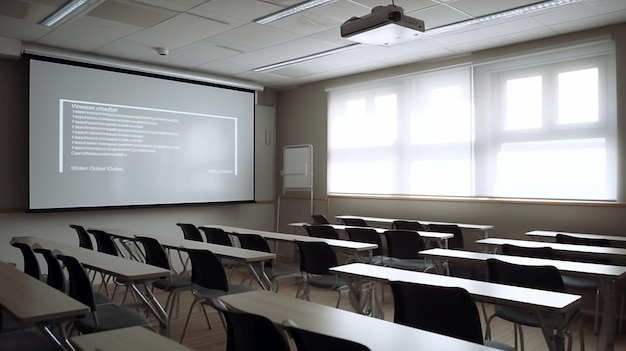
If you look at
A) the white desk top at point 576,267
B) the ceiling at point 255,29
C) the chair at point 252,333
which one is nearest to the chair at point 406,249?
the white desk top at point 576,267

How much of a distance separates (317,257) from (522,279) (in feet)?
5.74

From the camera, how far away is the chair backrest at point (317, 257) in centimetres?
433

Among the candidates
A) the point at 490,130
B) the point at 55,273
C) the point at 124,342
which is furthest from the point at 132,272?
the point at 490,130

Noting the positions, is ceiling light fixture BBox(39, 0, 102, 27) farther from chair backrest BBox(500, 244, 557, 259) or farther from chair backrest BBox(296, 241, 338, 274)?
chair backrest BBox(500, 244, 557, 259)

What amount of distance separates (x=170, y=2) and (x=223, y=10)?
20.0 inches

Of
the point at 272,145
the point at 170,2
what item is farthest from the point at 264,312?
the point at 272,145

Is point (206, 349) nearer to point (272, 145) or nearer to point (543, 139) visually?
point (543, 139)

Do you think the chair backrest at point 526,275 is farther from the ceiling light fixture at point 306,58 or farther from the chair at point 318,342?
the ceiling light fixture at point 306,58

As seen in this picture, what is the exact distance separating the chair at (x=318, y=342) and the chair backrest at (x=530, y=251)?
2.89 meters

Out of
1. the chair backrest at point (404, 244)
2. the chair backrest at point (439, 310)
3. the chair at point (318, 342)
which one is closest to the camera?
the chair at point (318, 342)

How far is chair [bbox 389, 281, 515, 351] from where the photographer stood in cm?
227

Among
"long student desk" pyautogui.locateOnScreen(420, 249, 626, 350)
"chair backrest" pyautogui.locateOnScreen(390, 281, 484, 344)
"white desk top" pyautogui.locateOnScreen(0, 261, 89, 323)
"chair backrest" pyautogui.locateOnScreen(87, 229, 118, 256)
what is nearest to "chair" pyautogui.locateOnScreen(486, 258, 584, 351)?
"long student desk" pyautogui.locateOnScreen(420, 249, 626, 350)

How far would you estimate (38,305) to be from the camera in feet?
7.39

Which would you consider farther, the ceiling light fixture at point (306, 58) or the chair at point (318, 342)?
the ceiling light fixture at point (306, 58)
